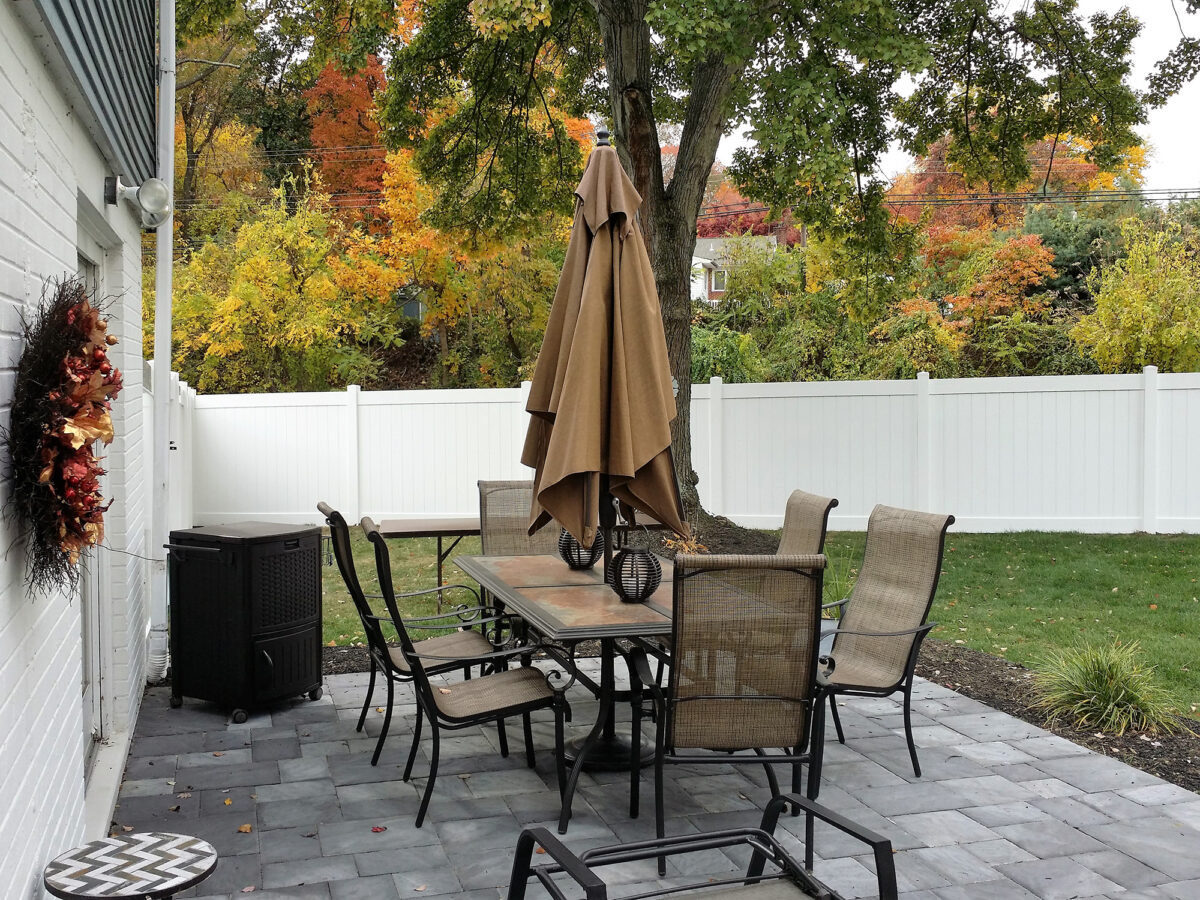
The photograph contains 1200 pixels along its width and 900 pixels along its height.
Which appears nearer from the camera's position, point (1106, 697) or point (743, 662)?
point (743, 662)

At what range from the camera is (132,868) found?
2154mm

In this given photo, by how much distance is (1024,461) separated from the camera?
10.6m

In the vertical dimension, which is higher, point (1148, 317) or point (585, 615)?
point (1148, 317)

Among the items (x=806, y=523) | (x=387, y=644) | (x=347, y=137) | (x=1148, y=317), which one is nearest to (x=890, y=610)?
(x=806, y=523)

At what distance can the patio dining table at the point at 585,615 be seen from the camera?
3582mm

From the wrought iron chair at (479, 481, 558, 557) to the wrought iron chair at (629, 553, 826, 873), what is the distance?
2.44 meters

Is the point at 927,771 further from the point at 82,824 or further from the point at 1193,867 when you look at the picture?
the point at 82,824

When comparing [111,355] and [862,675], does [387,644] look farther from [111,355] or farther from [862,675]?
[862,675]

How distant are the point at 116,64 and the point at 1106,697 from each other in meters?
5.10

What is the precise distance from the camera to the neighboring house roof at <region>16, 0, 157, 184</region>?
2414 mm

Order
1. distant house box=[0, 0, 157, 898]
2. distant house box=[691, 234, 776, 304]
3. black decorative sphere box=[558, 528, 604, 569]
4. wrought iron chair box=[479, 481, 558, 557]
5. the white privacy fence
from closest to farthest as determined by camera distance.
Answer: distant house box=[0, 0, 157, 898] < black decorative sphere box=[558, 528, 604, 569] < wrought iron chair box=[479, 481, 558, 557] < the white privacy fence < distant house box=[691, 234, 776, 304]

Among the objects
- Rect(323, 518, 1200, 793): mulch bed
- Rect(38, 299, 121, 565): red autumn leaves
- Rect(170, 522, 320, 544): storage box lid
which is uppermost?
Rect(38, 299, 121, 565): red autumn leaves

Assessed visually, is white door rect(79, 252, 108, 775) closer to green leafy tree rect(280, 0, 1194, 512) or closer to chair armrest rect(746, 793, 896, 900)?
chair armrest rect(746, 793, 896, 900)

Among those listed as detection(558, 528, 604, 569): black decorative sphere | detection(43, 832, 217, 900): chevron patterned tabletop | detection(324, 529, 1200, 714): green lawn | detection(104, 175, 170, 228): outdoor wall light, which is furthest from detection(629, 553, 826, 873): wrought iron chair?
detection(324, 529, 1200, 714): green lawn
